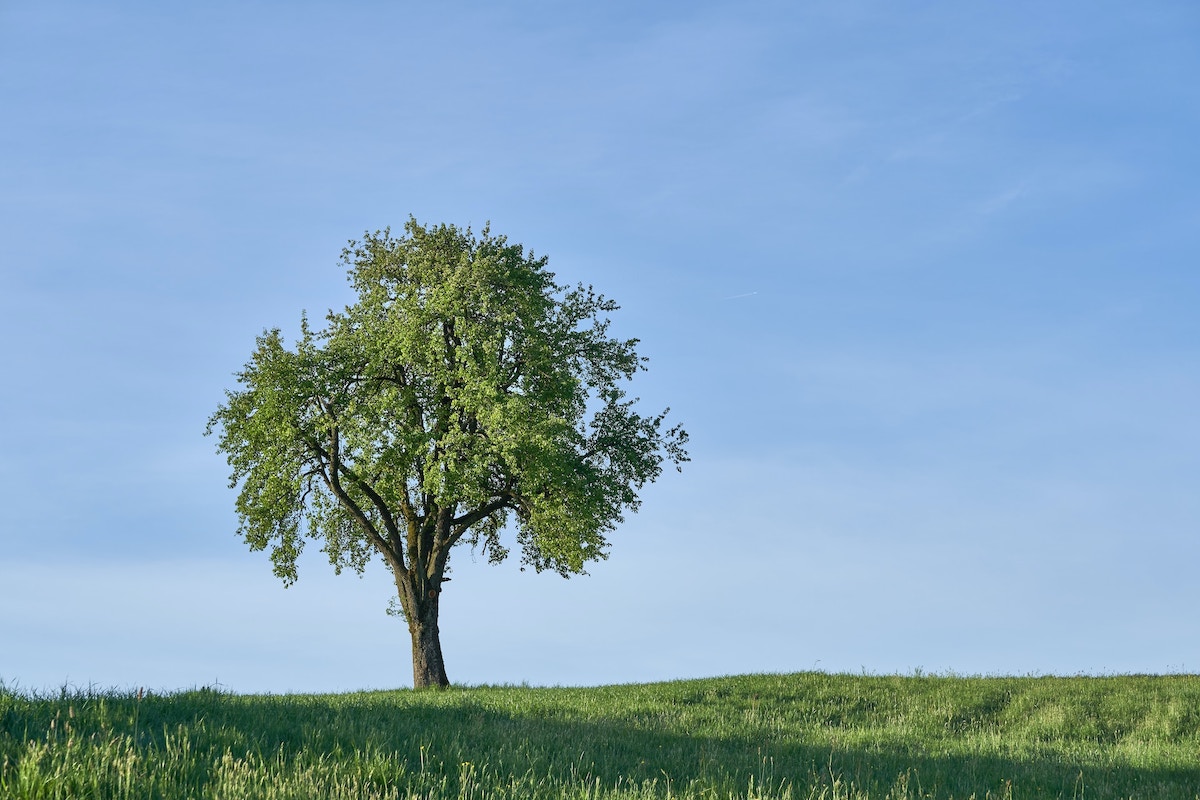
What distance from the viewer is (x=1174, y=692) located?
85.3 feet

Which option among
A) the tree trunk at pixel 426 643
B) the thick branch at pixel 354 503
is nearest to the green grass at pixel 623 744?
the tree trunk at pixel 426 643

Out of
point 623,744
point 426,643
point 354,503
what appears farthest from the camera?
point 354,503

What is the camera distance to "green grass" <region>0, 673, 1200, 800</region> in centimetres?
929

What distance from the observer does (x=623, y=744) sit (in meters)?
14.9

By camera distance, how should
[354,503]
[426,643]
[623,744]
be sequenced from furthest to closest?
1. [354,503]
2. [426,643]
3. [623,744]

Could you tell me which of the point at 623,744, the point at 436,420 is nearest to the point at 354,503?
the point at 436,420

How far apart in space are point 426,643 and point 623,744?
17077 mm

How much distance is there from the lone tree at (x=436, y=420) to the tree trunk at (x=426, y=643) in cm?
5

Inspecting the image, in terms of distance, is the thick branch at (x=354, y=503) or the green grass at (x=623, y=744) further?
the thick branch at (x=354, y=503)

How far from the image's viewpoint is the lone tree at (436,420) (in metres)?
29.4

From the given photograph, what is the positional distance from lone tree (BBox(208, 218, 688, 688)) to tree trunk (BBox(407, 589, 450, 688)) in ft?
0.18

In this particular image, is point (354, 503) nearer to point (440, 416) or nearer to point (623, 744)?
point (440, 416)

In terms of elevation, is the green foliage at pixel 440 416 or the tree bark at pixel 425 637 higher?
the green foliage at pixel 440 416

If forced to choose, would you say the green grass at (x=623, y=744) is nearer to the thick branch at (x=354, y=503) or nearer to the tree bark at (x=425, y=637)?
the tree bark at (x=425, y=637)
